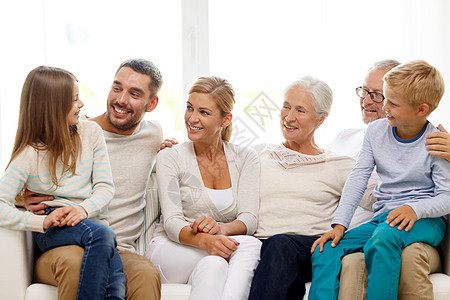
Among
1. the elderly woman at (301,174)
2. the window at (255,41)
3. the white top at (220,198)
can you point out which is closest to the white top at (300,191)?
the elderly woman at (301,174)

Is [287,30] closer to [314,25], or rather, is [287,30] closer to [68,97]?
[314,25]

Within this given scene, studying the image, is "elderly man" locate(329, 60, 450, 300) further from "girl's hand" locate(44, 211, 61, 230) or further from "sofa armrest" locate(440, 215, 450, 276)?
"girl's hand" locate(44, 211, 61, 230)

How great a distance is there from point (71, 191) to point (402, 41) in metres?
2.15

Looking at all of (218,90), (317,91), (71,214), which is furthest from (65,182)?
(317,91)

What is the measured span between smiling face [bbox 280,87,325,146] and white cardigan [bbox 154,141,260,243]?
217 millimetres

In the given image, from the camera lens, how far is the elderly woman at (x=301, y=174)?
2.16m

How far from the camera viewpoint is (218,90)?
2182 mm

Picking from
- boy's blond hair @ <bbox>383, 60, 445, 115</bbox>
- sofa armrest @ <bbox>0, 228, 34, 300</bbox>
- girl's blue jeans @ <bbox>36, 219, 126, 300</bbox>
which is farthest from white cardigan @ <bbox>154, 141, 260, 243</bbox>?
boy's blond hair @ <bbox>383, 60, 445, 115</bbox>

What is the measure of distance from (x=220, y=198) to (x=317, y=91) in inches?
25.6

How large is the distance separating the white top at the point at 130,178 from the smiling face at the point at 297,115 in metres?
0.60

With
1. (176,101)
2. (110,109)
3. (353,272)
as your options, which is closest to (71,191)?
(110,109)

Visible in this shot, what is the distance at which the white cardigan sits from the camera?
209cm

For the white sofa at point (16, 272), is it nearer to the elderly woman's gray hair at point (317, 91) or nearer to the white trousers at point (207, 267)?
the white trousers at point (207, 267)

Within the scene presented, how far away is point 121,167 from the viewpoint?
Result: 2188 millimetres
